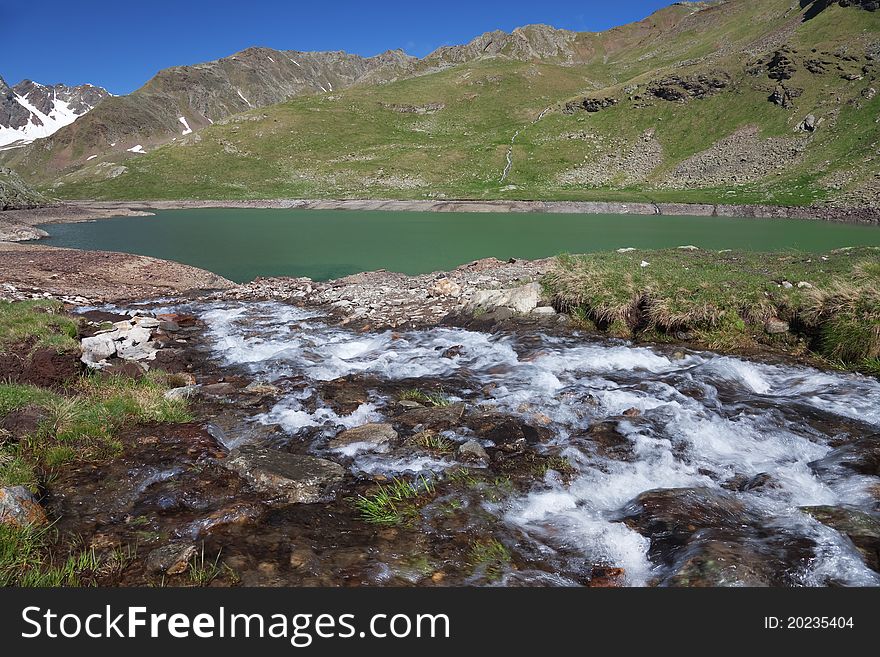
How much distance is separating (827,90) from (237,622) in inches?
5373

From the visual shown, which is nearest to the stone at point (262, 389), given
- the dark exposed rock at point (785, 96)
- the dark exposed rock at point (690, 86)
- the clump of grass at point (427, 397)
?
the clump of grass at point (427, 397)

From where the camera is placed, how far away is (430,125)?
16212 cm

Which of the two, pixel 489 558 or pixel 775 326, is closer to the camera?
pixel 489 558

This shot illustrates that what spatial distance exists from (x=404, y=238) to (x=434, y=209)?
36895mm

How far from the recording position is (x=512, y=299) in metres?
17.9

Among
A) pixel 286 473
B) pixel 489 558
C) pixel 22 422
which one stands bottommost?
pixel 489 558

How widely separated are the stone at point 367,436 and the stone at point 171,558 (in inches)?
131

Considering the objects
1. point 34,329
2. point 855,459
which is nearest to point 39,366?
point 34,329

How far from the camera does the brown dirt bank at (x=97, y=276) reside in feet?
78.8

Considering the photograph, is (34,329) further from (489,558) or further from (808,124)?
(808,124)

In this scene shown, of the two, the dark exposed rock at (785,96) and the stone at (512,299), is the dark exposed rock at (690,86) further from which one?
the stone at (512,299)

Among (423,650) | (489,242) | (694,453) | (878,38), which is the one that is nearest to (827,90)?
(878,38)

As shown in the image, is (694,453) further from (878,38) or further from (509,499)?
(878,38)

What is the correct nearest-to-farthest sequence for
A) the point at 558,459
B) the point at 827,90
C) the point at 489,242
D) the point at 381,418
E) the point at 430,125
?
the point at 558,459, the point at 381,418, the point at 489,242, the point at 827,90, the point at 430,125
